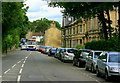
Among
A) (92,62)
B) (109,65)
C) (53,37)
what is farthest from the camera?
(53,37)

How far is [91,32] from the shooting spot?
180 feet

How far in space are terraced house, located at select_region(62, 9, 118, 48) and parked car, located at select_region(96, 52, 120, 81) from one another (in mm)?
26865

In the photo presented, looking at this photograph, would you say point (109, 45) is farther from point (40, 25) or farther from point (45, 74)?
point (40, 25)

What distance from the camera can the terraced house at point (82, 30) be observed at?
50.9 meters

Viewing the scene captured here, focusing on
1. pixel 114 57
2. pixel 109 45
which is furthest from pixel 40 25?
pixel 114 57

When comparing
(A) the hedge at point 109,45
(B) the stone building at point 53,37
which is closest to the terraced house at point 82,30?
(A) the hedge at point 109,45

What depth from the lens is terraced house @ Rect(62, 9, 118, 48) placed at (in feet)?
167

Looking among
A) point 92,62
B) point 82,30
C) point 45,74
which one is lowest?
point 45,74

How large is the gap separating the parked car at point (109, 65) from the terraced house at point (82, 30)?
2686 centimetres

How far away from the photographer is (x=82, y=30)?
201ft

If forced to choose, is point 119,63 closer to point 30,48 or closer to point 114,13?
point 114,13

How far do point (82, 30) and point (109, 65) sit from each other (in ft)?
149

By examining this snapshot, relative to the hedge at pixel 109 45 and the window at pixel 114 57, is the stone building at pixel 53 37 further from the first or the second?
the window at pixel 114 57

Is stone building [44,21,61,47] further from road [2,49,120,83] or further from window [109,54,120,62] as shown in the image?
window [109,54,120,62]
